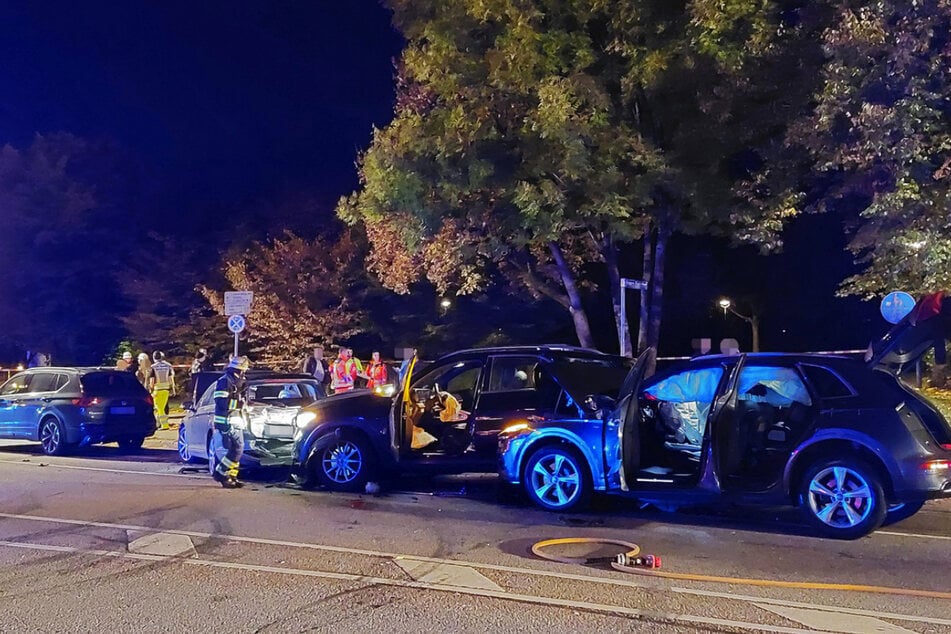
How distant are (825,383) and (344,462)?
217 inches

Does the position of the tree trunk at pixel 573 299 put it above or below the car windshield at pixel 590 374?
above

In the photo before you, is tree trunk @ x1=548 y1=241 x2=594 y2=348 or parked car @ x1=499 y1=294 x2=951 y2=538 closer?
parked car @ x1=499 y1=294 x2=951 y2=538

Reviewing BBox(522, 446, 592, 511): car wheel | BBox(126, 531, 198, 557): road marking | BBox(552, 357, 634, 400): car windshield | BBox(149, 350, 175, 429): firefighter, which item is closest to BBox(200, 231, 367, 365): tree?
BBox(149, 350, 175, 429): firefighter

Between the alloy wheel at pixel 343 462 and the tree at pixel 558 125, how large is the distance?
7061mm

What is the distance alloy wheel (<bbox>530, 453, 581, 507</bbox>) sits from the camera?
30.2 feet

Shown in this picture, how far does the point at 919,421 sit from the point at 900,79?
20.8ft

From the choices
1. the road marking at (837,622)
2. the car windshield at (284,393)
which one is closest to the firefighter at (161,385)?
the car windshield at (284,393)

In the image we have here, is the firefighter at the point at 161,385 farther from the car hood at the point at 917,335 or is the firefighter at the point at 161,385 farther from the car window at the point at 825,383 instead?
the car hood at the point at 917,335

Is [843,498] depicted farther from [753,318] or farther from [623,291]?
[753,318]

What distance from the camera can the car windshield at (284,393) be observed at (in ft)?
40.9

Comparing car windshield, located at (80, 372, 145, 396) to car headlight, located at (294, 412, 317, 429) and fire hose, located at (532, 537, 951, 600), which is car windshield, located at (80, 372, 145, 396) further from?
fire hose, located at (532, 537, 951, 600)

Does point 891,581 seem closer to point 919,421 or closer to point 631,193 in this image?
point 919,421

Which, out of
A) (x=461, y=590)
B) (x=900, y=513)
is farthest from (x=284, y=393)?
(x=900, y=513)

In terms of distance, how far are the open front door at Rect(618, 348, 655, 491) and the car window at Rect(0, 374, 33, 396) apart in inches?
473
